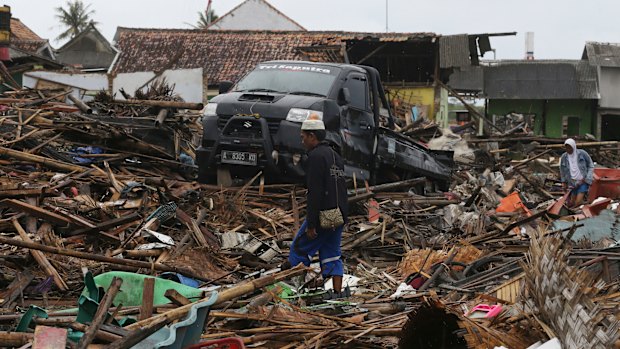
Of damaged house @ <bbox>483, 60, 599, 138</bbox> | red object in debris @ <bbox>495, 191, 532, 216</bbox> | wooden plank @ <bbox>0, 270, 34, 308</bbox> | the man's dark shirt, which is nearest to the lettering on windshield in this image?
red object in debris @ <bbox>495, 191, 532, 216</bbox>

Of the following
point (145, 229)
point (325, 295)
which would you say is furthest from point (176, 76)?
point (325, 295)

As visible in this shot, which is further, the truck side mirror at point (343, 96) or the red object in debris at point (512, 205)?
the red object in debris at point (512, 205)

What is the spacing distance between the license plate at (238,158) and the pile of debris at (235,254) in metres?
0.29

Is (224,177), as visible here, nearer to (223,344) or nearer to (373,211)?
(373,211)

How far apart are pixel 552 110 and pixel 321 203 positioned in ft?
151

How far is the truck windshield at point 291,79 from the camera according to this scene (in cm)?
1324

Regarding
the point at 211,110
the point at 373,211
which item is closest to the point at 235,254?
the point at 373,211

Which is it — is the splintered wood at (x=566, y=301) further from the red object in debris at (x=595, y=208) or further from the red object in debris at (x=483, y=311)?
the red object in debris at (x=595, y=208)

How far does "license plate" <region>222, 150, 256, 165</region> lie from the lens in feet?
40.2

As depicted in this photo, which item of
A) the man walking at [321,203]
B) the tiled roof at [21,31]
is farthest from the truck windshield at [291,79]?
the tiled roof at [21,31]

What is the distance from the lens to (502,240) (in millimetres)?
10953

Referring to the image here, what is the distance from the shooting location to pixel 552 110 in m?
52.5

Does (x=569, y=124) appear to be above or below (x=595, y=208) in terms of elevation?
below

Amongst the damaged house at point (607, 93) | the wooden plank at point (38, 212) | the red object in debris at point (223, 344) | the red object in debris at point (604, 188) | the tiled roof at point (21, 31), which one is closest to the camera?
the red object in debris at point (223, 344)
